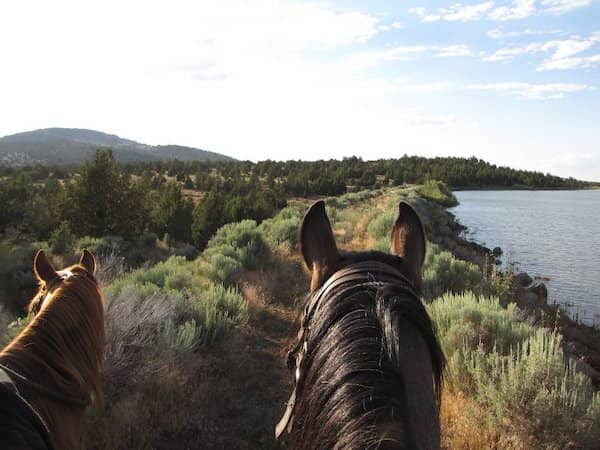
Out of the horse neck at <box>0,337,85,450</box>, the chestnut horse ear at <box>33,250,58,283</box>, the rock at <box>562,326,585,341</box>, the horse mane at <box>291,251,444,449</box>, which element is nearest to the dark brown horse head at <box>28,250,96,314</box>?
the chestnut horse ear at <box>33,250,58,283</box>

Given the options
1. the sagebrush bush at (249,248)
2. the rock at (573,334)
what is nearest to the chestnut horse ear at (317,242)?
the rock at (573,334)

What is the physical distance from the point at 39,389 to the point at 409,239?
1969mm

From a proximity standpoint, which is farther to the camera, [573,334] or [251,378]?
[573,334]

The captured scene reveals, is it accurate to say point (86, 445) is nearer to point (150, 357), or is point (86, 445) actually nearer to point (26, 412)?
point (150, 357)

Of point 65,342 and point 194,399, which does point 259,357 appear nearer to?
point 194,399

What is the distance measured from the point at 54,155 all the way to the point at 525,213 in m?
133

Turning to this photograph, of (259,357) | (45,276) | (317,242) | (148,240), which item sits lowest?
(148,240)

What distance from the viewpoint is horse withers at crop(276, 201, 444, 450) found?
1049mm

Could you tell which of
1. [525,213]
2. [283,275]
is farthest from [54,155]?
[283,275]

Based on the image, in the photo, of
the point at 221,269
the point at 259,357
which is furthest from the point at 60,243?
the point at 259,357

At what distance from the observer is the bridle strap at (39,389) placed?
201cm

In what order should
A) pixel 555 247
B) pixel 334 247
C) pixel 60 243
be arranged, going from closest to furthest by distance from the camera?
pixel 334 247
pixel 60 243
pixel 555 247

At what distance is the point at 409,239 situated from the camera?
1793mm

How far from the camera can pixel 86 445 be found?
340 cm
